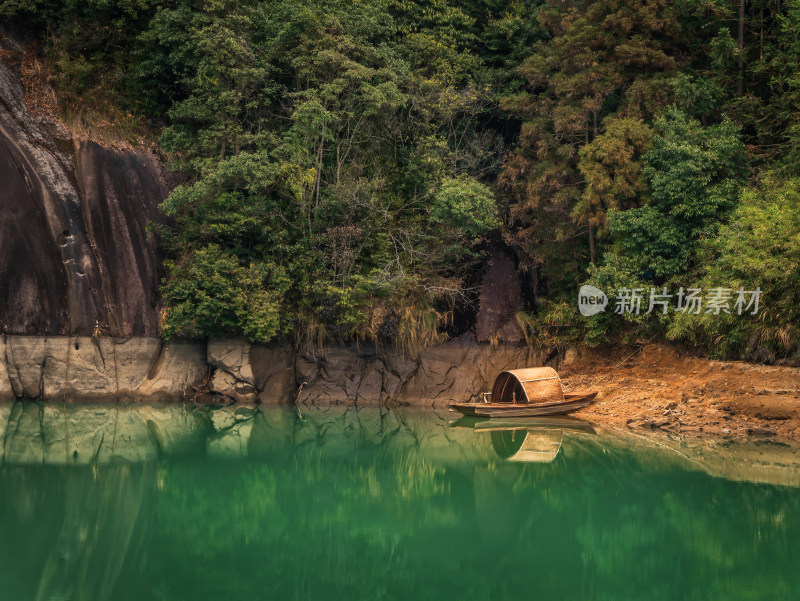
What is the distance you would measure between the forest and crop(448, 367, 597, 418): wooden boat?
257 centimetres

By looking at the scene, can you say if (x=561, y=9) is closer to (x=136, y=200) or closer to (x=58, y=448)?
(x=136, y=200)

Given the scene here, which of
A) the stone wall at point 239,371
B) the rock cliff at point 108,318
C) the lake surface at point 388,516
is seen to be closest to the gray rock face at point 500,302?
the stone wall at point 239,371

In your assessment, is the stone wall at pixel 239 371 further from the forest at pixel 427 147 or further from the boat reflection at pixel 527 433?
the boat reflection at pixel 527 433

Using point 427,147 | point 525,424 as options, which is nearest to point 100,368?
point 427,147

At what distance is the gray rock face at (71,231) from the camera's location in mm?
18406

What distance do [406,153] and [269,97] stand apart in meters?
3.99

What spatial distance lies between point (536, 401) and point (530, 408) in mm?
222

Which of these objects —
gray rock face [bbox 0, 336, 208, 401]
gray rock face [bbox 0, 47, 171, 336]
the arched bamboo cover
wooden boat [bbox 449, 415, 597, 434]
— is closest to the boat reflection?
wooden boat [bbox 449, 415, 597, 434]

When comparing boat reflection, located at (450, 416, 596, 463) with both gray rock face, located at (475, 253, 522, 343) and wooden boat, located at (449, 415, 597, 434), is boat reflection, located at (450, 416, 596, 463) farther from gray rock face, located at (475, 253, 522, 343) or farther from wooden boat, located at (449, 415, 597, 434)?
gray rock face, located at (475, 253, 522, 343)

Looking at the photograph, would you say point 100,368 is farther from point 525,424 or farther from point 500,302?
point 500,302

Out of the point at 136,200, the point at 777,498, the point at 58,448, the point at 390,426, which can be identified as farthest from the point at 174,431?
the point at 777,498

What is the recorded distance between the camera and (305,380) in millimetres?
19672

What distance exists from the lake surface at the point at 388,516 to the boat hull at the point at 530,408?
1.27 m

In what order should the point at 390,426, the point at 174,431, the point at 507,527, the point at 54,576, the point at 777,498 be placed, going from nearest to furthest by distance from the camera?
the point at 54,576 → the point at 507,527 → the point at 777,498 → the point at 174,431 → the point at 390,426
